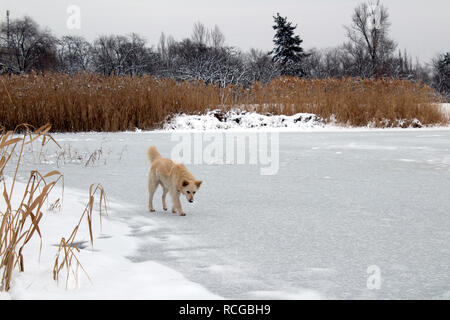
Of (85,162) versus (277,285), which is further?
(85,162)

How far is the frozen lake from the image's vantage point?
69.6 inches

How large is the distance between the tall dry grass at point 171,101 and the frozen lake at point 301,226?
14.8 ft

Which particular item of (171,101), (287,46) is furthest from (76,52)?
(171,101)

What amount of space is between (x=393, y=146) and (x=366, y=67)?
2902 centimetres

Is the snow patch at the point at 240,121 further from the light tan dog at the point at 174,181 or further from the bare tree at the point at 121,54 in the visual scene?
the bare tree at the point at 121,54

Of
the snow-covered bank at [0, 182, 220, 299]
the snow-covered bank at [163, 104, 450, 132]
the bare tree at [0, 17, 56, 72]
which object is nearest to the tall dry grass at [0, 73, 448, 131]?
the snow-covered bank at [163, 104, 450, 132]

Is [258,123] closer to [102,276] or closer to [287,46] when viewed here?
[102,276]

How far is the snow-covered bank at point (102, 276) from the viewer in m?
1.58

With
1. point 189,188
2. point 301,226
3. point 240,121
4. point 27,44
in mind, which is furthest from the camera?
point 27,44

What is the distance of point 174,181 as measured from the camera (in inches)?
119

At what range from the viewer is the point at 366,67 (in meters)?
34.2

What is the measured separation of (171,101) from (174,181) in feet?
27.4

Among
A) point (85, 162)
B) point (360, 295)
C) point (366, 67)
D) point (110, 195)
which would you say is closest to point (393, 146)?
point (85, 162)
